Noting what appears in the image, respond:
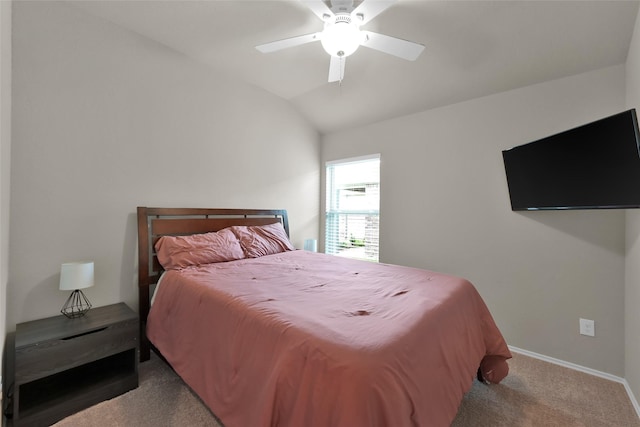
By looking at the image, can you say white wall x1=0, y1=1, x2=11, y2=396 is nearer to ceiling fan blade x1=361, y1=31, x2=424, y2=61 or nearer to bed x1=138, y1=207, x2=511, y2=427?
bed x1=138, y1=207, x2=511, y2=427

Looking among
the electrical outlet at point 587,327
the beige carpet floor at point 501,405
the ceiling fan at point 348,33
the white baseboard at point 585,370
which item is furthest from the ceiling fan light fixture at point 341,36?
the white baseboard at point 585,370

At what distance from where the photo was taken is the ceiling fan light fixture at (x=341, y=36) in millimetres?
1705

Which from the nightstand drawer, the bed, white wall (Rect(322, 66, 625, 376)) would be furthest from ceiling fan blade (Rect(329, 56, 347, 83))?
the nightstand drawer

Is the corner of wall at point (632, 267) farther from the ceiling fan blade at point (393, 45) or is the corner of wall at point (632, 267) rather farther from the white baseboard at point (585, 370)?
the ceiling fan blade at point (393, 45)

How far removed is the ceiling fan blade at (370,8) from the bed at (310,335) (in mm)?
1695

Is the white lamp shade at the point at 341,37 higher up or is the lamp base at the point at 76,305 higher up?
the white lamp shade at the point at 341,37

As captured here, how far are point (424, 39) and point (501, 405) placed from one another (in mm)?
2734

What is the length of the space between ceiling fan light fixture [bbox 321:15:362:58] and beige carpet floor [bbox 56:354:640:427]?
246cm

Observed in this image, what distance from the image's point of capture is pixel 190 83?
8.90ft

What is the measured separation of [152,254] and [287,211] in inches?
67.5

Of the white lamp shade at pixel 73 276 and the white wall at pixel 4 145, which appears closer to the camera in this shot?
the white wall at pixel 4 145

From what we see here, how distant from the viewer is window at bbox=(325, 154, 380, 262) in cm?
362

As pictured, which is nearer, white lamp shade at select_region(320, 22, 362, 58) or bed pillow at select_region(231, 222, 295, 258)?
white lamp shade at select_region(320, 22, 362, 58)

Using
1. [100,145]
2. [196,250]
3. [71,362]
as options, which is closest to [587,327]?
[196,250]
